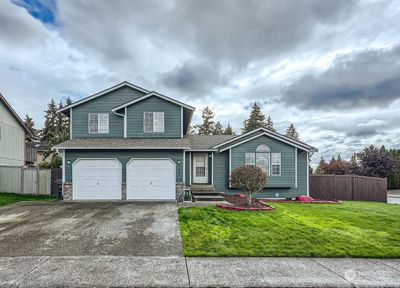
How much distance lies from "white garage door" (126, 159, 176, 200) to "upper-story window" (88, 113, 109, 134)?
3.50m

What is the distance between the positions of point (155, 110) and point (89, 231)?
29.0ft

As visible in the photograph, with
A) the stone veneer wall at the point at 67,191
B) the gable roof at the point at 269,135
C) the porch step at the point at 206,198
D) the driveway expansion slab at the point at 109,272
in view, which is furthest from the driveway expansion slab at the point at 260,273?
the stone veneer wall at the point at 67,191

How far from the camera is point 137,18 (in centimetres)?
1329

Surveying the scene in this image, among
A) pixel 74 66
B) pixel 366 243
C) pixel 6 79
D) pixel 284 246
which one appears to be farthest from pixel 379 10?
pixel 6 79

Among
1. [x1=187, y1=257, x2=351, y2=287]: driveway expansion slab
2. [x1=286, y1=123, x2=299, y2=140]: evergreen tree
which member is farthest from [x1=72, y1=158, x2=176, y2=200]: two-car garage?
[x1=286, y1=123, x2=299, y2=140]: evergreen tree

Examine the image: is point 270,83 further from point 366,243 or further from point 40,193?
point 40,193

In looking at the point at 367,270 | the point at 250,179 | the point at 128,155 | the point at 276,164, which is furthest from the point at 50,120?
the point at 367,270

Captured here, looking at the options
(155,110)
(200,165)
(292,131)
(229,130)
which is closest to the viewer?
(155,110)

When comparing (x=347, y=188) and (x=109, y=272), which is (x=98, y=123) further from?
(x=347, y=188)

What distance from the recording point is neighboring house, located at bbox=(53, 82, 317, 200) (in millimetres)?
13141

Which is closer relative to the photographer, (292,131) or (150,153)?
(150,153)

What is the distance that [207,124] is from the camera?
44500mm

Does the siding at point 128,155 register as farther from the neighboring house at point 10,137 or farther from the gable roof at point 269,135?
the neighboring house at point 10,137

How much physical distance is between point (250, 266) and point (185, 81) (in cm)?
2177
